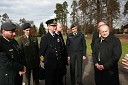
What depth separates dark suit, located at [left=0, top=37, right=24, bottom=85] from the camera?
6.53 meters

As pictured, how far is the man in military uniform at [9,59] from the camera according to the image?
257 inches

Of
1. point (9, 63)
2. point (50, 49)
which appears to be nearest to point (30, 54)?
point (50, 49)

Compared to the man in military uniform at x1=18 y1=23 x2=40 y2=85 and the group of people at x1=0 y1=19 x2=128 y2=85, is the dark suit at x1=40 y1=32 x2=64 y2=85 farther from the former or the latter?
the man in military uniform at x1=18 y1=23 x2=40 y2=85

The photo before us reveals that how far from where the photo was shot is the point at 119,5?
38.1 meters

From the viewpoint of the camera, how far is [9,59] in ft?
21.7

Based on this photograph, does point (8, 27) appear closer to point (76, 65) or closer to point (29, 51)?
point (29, 51)

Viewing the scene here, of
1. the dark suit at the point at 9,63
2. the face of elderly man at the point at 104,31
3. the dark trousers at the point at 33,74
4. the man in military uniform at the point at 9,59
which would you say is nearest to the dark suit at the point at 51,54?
the dark trousers at the point at 33,74

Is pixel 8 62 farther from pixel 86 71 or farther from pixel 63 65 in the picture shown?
pixel 86 71

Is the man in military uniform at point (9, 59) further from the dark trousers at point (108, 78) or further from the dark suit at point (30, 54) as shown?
the dark suit at point (30, 54)

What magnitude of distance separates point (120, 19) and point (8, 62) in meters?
34.8

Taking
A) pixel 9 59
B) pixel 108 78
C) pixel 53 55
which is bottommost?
pixel 108 78

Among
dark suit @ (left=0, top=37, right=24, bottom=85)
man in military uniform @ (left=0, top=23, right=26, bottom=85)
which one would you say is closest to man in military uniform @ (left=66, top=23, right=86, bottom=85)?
man in military uniform @ (left=0, top=23, right=26, bottom=85)

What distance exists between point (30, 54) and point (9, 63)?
8.44ft

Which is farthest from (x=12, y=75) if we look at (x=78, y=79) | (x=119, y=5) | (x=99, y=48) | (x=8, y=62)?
(x=119, y=5)
